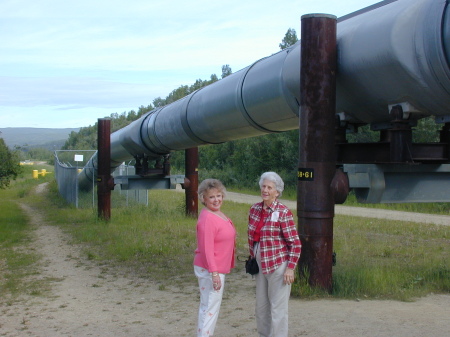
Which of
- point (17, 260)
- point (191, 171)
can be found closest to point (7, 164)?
point (191, 171)

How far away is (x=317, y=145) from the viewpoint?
6980mm

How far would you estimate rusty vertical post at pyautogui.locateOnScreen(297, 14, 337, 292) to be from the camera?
6.78 metres

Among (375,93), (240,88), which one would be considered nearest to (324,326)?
(375,93)

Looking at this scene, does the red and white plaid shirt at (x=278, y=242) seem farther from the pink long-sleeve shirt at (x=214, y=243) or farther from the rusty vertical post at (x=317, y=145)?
the rusty vertical post at (x=317, y=145)

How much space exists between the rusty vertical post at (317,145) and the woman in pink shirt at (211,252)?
212 centimetres

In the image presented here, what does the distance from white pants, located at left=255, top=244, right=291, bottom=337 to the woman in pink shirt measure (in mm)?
287

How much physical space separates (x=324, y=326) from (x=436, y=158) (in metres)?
2.09

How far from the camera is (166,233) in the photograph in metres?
13.8

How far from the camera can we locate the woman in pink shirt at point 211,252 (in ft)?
16.3

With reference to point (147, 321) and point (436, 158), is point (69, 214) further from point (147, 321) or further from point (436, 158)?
Result: point (436, 158)

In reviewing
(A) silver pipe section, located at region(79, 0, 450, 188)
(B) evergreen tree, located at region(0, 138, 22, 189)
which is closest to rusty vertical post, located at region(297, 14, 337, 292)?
(A) silver pipe section, located at region(79, 0, 450, 188)

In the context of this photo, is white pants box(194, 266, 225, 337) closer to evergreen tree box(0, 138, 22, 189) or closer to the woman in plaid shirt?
the woman in plaid shirt

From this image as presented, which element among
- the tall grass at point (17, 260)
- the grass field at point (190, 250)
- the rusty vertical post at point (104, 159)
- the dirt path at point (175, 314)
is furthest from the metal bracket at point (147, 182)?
the dirt path at point (175, 314)

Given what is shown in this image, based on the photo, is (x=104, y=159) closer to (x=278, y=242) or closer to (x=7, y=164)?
(x=7, y=164)
